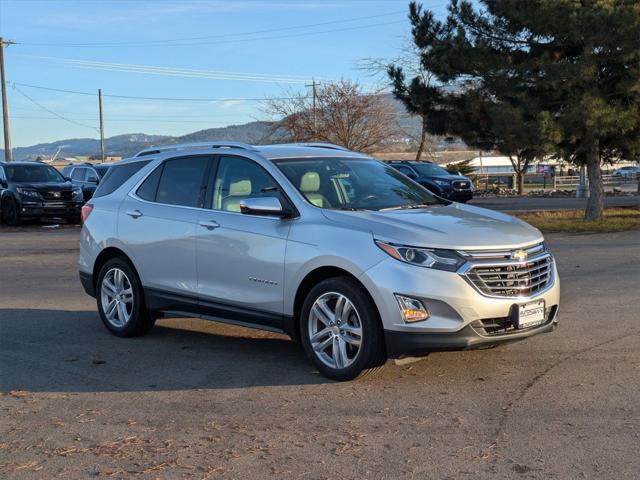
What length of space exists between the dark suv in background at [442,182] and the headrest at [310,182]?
21.3 m

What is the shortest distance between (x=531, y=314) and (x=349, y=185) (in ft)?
6.35

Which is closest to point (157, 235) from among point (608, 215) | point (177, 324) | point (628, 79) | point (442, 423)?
point (177, 324)

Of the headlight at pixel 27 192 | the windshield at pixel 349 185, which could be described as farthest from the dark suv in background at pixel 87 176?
the windshield at pixel 349 185

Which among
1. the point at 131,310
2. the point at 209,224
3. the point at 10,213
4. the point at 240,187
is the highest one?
the point at 240,187

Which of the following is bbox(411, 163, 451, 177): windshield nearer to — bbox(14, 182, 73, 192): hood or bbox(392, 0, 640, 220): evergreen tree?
bbox(392, 0, 640, 220): evergreen tree

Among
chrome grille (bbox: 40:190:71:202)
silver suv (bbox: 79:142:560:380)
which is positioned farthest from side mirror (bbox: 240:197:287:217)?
chrome grille (bbox: 40:190:71:202)

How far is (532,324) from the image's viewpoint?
5.91 m

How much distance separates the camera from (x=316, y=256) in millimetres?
5988

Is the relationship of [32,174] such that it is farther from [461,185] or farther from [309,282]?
[309,282]

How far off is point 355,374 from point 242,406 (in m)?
0.92

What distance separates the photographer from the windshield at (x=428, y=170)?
97.9ft

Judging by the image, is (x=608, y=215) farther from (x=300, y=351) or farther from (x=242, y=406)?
(x=242, y=406)

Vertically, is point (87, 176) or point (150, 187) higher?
point (150, 187)

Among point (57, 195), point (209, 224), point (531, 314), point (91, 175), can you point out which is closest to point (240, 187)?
point (209, 224)
